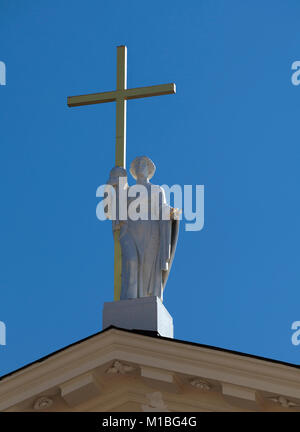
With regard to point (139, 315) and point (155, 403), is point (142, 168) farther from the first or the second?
point (155, 403)

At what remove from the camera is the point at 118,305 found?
54.0 feet

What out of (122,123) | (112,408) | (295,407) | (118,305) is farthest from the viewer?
(122,123)

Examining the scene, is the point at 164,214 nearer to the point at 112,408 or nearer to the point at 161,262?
the point at 161,262

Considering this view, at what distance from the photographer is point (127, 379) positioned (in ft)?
49.3

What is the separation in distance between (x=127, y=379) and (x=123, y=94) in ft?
16.7

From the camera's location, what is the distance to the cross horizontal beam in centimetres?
1805

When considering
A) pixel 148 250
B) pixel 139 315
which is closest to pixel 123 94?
pixel 148 250

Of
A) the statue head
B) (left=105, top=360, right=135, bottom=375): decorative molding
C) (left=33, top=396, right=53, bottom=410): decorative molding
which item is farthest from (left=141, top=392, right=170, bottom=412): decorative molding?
the statue head

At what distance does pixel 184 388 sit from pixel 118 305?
84.4 inches

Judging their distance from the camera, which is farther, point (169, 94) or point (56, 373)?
point (169, 94)

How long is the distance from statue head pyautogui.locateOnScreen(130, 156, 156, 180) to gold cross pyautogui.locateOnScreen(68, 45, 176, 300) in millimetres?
207

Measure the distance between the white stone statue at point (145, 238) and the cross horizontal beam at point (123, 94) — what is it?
1.39m
